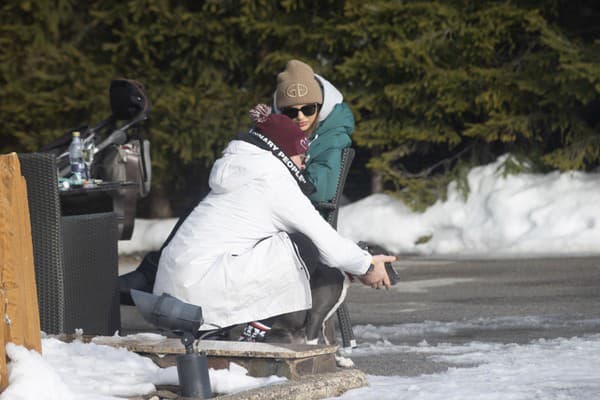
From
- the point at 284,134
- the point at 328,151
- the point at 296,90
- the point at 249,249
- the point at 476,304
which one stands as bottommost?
the point at 476,304

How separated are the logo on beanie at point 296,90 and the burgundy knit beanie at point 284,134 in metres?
1.11

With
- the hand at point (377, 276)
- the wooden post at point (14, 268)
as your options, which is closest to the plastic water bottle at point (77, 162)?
the hand at point (377, 276)

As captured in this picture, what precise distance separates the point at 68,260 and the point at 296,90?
5.24ft

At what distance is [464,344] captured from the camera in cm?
670

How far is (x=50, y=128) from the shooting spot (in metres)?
14.5

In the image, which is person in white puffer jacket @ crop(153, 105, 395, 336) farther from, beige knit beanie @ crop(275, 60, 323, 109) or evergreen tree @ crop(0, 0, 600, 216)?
evergreen tree @ crop(0, 0, 600, 216)

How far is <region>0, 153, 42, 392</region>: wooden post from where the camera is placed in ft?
14.8

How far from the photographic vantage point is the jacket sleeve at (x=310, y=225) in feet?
18.0

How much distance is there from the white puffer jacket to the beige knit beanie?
1.29 m

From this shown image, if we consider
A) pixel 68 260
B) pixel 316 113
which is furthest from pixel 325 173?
pixel 68 260

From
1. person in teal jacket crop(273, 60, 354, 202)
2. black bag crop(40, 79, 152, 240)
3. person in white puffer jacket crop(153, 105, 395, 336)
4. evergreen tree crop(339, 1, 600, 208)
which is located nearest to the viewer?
person in white puffer jacket crop(153, 105, 395, 336)

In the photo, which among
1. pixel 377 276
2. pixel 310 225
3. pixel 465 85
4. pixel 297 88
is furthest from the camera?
pixel 465 85

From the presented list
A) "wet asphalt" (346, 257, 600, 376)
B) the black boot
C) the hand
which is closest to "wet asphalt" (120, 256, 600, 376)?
"wet asphalt" (346, 257, 600, 376)

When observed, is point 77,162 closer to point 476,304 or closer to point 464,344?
point 476,304
